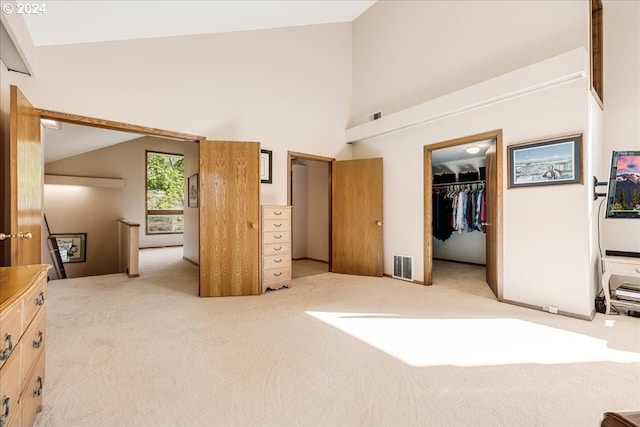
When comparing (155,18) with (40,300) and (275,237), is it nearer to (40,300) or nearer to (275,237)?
(275,237)

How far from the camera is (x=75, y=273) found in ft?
21.7

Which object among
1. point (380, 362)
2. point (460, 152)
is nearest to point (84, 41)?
point (380, 362)

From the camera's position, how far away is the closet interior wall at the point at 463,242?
19.0ft

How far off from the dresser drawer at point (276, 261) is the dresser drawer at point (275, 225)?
0.37m

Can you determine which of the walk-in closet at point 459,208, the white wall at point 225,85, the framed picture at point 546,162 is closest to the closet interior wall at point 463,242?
the walk-in closet at point 459,208

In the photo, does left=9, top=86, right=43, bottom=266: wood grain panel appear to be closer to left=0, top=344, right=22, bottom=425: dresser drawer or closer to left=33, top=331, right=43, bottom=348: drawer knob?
left=33, top=331, right=43, bottom=348: drawer knob

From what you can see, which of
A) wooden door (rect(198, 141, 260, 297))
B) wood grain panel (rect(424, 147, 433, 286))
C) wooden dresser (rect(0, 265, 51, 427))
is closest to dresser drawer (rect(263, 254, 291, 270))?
wooden door (rect(198, 141, 260, 297))

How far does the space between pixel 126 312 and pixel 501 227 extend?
416 cm

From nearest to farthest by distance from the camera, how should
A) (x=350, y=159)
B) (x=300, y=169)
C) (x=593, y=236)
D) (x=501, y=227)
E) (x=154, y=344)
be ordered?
(x=154, y=344) < (x=593, y=236) < (x=501, y=227) < (x=350, y=159) < (x=300, y=169)

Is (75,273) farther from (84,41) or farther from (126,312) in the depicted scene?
(84,41)

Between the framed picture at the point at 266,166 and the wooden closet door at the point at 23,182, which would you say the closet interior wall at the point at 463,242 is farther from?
the wooden closet door at the point at 23,182

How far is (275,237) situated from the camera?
384 centimetres

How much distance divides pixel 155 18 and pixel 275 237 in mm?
2750

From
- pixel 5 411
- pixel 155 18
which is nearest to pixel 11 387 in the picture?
pixel 5 411
